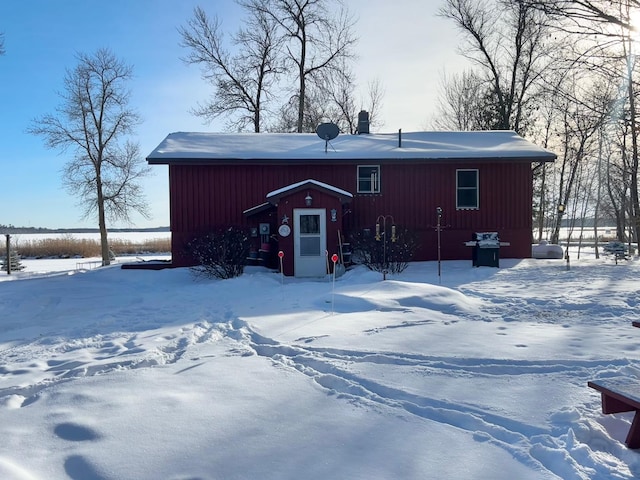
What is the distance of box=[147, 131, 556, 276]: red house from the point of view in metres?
15.5

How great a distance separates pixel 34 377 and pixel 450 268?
39.4ft

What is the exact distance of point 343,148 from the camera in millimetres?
16656

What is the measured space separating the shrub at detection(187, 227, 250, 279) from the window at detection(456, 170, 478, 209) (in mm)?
8110

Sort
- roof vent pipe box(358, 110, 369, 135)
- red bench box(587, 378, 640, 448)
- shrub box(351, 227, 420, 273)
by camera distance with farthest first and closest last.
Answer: roof vent pipe box(358, 110, 369, 135) → shrub box(351, 227, 420, 273) → red bench box(587, 378, 640, 448)

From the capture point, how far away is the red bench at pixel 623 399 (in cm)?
303

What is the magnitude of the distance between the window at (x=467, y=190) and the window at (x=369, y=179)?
2.90 metres

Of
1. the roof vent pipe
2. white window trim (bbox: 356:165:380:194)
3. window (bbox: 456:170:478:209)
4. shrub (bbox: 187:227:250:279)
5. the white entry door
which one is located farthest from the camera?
the roof vent pipe

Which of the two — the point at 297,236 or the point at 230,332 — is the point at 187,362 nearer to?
the point at 230,332

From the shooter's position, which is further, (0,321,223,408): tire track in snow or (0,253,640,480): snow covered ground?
(0,321,223,408): tire track in snow

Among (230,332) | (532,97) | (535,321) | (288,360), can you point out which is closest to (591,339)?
(535,321)

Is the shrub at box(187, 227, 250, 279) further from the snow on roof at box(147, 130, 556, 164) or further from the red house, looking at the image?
the snow on roof at box(147, 130, 556, 164)

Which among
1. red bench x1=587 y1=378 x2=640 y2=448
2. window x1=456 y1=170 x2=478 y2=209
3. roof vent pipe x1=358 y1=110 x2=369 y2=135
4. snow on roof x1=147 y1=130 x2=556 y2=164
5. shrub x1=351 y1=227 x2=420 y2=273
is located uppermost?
roof vent pipe x1=358 y1=110 x2=369 y2=135

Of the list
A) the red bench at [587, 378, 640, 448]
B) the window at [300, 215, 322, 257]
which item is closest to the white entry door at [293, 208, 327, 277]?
the window at [300, 215, 322, 257]

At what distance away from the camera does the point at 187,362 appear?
504 centimetres
